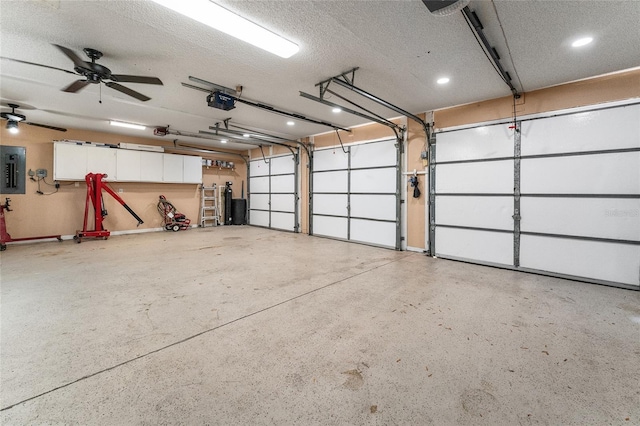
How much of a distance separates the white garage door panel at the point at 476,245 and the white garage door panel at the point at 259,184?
5.99 metres

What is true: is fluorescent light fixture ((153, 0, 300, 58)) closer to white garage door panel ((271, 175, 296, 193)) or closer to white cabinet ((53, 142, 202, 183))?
white garage door panel ((271, 175, 296, 193))

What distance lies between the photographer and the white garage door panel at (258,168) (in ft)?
29.7

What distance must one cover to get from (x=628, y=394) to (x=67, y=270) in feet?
20.2

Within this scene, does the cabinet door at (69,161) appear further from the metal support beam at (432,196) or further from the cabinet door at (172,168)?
the metal support beam at (432,196)

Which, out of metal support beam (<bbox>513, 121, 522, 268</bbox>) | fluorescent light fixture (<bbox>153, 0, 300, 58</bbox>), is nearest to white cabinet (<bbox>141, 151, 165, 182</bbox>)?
fluorescent light fixture (<bbox>153, 0, 300, 58</bbox>)

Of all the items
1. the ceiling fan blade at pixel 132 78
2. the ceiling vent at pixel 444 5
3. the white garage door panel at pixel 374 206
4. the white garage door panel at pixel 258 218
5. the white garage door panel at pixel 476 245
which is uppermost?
the ceiling fan blade at pixel 132 78

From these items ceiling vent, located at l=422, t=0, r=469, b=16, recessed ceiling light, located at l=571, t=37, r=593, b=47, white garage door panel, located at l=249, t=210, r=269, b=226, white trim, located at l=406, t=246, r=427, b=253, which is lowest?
white trim, located at l=406, t=246, r=427, b=253

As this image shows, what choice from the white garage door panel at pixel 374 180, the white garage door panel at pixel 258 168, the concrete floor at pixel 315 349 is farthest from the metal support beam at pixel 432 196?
the white garage door panel at pixel 258 168

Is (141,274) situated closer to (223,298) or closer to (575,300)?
(223,298)

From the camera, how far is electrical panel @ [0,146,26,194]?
227 inches

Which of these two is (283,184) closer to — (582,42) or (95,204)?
(95,204)

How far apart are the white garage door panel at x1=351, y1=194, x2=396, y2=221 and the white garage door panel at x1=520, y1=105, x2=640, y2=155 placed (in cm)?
245

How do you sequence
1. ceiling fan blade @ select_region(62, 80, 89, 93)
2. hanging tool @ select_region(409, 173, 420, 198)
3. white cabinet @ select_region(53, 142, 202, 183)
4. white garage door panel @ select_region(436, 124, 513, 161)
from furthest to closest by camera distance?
white cabinet @ select_region(53, 142, 202, 183), hanging tool @ select_region(409, 173, 420, 198), white garage door panel @ select_region(436, 124, 513, 161), ceiling fan blade @ select_region(62, 80, 89, 93)

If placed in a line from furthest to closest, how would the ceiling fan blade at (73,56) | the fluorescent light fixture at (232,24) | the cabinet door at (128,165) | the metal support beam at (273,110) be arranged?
the cabinet door at (128,165)
the metal support beam at (273,110)
the ceiling fan blade at (73,56)
the fluorescent light fixture at (232,24)
